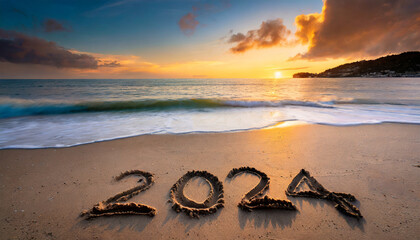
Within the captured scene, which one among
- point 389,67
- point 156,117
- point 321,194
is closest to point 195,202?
point 321,194

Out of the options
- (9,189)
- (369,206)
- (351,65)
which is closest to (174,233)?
(369,206)

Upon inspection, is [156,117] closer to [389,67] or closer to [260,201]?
[260,201]

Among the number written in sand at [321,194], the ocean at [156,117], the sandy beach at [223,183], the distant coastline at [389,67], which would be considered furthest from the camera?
the distant coastline at [389,67]

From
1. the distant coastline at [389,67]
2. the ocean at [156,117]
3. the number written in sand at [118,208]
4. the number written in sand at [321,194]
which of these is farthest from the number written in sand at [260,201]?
the distant coastline at [389,67]

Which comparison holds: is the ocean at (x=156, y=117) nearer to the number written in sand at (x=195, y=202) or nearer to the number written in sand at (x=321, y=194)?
the number written in sand at (x=195, y=202)

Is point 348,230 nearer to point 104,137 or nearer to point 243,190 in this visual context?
point 243,190

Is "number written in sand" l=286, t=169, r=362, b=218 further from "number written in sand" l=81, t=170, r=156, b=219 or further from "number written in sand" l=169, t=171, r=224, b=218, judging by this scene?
"number written in sand" l=81, t=170, r=156, b=219
